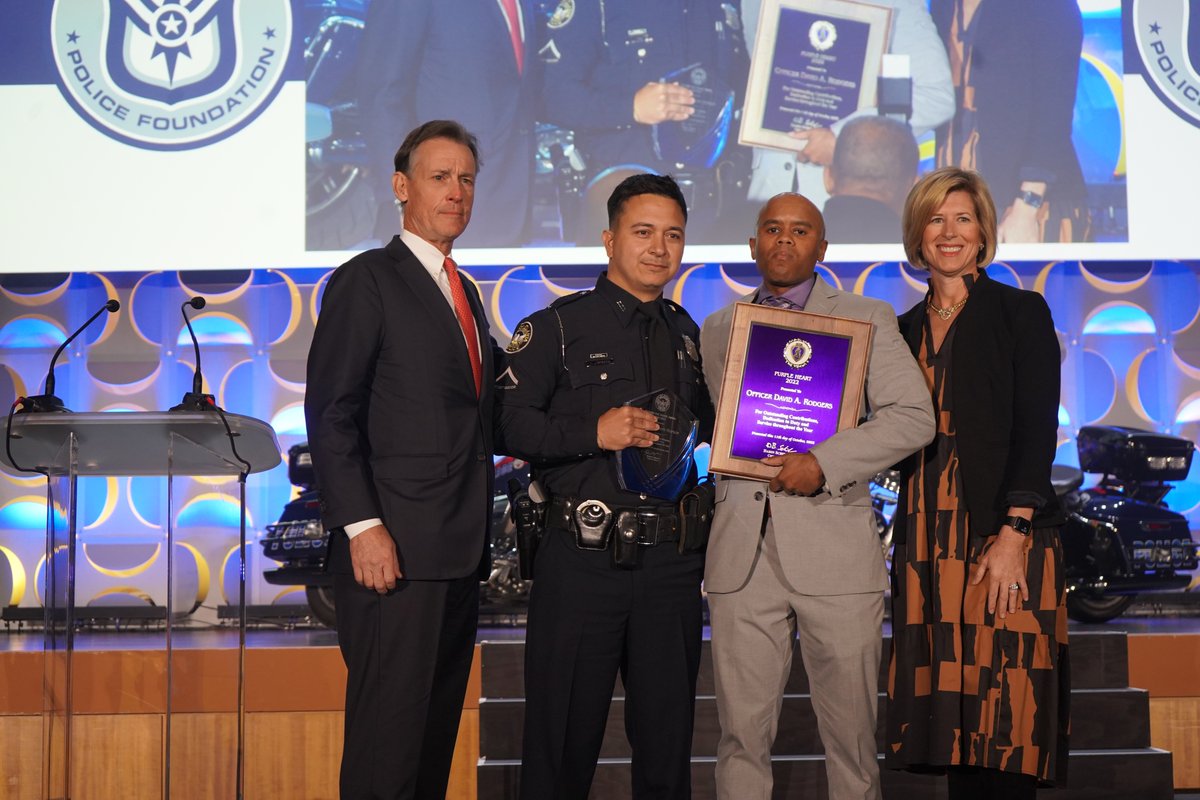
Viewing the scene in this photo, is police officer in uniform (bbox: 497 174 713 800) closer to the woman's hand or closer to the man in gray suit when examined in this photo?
the man in gray suit

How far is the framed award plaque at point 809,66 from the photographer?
16.0ft

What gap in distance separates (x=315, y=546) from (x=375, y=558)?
7.68 ft

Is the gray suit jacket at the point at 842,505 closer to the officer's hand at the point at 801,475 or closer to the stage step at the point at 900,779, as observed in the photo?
the officer's hand at the point at 801,475

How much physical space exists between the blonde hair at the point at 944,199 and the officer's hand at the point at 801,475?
0.57 metres

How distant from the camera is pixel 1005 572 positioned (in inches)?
92.0

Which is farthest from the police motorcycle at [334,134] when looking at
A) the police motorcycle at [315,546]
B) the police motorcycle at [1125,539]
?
the police motorcycle at [1125,539]

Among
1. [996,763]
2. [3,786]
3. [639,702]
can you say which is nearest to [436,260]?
[639,702]

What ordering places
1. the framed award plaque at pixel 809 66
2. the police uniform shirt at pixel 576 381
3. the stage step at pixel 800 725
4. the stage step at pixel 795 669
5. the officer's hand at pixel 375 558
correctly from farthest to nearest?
the framed award plaque at pixel 809 66 < the stage step at pixel 795 669 < the stage step at pixel 800 725 < the police uniform shirt at pixel 576 381 < the officer's hand at pixel 375 558

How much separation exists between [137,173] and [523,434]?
10.9 ft

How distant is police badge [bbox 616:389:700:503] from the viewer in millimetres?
2418

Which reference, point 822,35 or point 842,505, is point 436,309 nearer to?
point 842,505

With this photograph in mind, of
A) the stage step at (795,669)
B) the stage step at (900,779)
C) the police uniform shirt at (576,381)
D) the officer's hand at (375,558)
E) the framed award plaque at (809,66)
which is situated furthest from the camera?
the framed award plaque at (809,66)

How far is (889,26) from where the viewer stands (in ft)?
16.0

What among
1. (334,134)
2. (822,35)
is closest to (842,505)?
(822,35)
